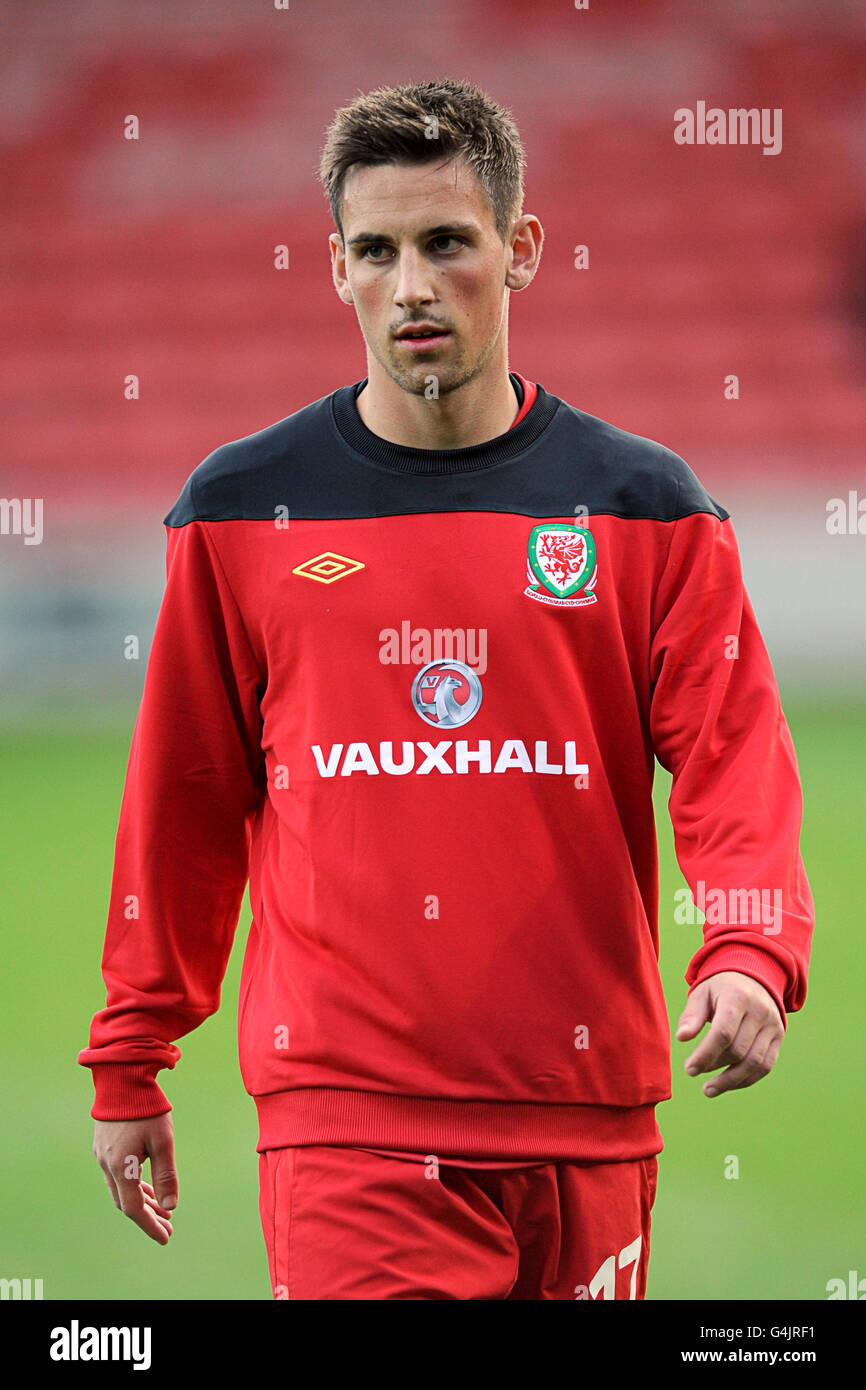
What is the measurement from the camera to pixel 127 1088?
1748mm

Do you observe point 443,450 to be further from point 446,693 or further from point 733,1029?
point 733,1029

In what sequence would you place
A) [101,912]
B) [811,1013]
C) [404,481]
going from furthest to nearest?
[101,912], [811,1013], [404,481]

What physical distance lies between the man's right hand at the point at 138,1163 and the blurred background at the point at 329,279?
5.01 metres

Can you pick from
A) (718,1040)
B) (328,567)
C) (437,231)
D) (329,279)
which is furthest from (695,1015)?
(329,279)

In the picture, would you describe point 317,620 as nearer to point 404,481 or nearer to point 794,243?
point 404,481

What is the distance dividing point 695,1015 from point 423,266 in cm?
80

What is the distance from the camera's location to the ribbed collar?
173cm

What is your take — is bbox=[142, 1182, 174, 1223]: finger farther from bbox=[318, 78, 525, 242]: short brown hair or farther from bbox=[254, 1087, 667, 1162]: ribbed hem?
bbox=[318, 78, 525, 242]: short brown hair

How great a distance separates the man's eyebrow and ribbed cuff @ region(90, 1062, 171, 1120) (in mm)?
917

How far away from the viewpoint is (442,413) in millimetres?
1727

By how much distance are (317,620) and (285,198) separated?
7449 mm

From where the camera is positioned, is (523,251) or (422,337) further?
(523,251)

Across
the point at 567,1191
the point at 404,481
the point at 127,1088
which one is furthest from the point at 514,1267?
the point at 404,481

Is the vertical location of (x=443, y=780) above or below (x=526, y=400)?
below
